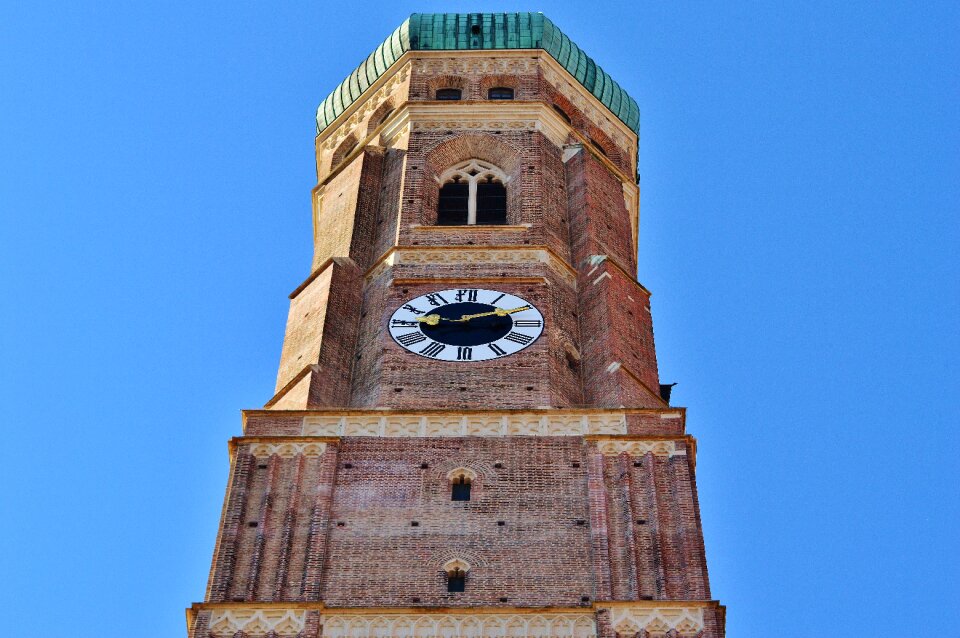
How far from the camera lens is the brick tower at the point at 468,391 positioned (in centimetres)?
3406

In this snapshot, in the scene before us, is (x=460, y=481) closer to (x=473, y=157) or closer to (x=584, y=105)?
(x=473, y=157)

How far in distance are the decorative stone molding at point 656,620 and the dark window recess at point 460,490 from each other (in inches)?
169

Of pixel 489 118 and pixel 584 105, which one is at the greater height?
pixel 584 105

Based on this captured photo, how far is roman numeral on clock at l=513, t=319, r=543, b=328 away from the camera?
41750 mm

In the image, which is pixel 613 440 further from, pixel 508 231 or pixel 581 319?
pixel 508 231

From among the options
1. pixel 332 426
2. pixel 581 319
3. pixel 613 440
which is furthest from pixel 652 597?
pixel 581 319

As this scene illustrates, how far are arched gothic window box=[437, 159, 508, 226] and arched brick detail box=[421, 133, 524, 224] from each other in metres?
0.17

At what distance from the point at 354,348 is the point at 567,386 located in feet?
14.5

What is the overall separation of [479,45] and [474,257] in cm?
1005

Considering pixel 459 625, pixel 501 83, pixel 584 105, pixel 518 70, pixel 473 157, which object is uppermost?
pixel 518 70

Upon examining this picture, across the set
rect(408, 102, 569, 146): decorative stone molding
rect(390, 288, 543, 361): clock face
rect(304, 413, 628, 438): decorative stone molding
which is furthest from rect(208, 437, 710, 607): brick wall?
rect(408, 102, 569, 146): decorative stone molding

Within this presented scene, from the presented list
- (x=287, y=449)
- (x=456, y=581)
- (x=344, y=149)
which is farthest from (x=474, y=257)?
(x=456, y=581)

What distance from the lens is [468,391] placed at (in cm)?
3969

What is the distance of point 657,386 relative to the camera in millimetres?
41844
